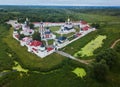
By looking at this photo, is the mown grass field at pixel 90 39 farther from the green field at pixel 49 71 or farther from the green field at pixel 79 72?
the green field at pixel 79 72

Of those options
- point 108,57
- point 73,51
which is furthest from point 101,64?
point 73,51

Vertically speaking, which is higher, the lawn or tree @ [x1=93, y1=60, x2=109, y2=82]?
tree @ [x1=93, y1=60, x2=109, y2=82]

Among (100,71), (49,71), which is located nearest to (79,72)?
(100,71)

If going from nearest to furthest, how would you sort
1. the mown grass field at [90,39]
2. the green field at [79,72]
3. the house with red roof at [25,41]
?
the green field at [79,72], the mown grass field at [90,39], the house with red roof at [25,41]

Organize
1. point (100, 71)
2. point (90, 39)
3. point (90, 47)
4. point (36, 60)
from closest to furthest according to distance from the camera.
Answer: point (100, 71)
point (36, 60)
point (90, 47)
point (90, 39)

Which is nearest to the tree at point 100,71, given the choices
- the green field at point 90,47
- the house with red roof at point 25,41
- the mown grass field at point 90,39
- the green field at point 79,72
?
the green field at point 79,72

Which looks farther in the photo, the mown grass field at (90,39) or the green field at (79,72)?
the mown grass field at (90,39)

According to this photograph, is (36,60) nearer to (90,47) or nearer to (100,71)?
(90,47)

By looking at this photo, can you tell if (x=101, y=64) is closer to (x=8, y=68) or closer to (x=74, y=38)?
(x=8, y=68)

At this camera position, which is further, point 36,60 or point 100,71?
point 36,60

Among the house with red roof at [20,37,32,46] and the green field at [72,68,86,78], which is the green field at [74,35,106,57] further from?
the house with red roof at [20,37,32,46]

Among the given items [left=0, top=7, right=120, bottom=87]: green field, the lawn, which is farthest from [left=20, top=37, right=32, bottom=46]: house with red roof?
the lawn
